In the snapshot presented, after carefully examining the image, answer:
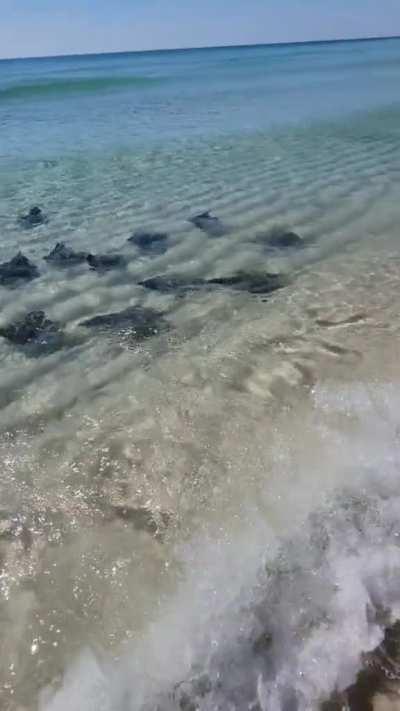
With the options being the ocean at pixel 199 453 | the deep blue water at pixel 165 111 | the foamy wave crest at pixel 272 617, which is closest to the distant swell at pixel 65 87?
the deep blue water at pixel 165 111

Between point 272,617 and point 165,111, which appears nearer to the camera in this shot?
point 272,617

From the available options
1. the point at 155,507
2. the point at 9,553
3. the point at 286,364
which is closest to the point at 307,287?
the point at 286,364

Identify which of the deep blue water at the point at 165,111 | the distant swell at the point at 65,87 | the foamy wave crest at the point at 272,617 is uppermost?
the distant swell at the point at 65,87

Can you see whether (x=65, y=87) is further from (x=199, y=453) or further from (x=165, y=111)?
(x=199, y=453)

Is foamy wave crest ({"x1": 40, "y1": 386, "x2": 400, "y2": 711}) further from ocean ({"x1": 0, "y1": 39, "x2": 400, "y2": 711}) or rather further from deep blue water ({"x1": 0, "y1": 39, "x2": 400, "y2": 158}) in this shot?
deep blue water ({"x1": 0, "y1": 39, "x2": 400, "y2": 158})

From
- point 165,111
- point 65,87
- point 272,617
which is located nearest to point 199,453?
point 272,617

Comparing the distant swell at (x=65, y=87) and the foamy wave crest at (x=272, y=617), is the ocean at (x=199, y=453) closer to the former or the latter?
the foamy wave crest at (x=272, y=617)

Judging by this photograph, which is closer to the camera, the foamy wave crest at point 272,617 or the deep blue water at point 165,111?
the foamy wave crest at point 272,617

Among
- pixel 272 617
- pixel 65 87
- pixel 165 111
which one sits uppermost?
pixel 65 87
